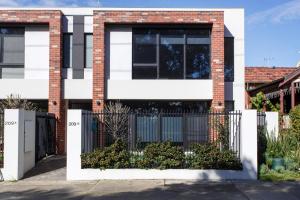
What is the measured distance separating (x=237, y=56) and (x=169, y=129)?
6.50 meters

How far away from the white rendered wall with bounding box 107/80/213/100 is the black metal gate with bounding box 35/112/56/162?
2767mm

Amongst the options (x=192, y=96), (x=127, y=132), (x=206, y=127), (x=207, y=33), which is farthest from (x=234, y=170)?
(x=207, y=33)

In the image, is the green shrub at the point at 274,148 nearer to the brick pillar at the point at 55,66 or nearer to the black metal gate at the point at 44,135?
the black metal gate at the point at 44,135

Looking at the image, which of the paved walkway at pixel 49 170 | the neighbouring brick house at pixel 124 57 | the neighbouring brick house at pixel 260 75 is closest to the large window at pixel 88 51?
the neighbouring brick house at pixel 124 57

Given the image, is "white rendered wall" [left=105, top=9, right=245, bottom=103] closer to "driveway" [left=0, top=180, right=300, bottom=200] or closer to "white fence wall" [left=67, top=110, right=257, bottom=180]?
"white fence wall" [left=67, top=110, right=257, bottom=180]

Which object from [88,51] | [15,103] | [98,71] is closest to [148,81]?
[98,71]

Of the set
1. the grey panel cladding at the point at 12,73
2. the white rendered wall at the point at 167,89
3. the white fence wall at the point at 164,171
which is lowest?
the white fence wall at the point at 164,171

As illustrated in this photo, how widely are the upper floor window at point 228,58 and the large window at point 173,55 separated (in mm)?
920

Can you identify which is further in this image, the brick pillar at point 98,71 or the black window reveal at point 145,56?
the black window reveal at point 145,56

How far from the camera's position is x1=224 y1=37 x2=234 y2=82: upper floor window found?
20.9 metres

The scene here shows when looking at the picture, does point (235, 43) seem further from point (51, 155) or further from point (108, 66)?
point (51, 155)

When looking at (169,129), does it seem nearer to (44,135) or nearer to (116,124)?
(116,124)

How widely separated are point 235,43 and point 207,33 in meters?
1.36

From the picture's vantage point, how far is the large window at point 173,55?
20.4 meters
